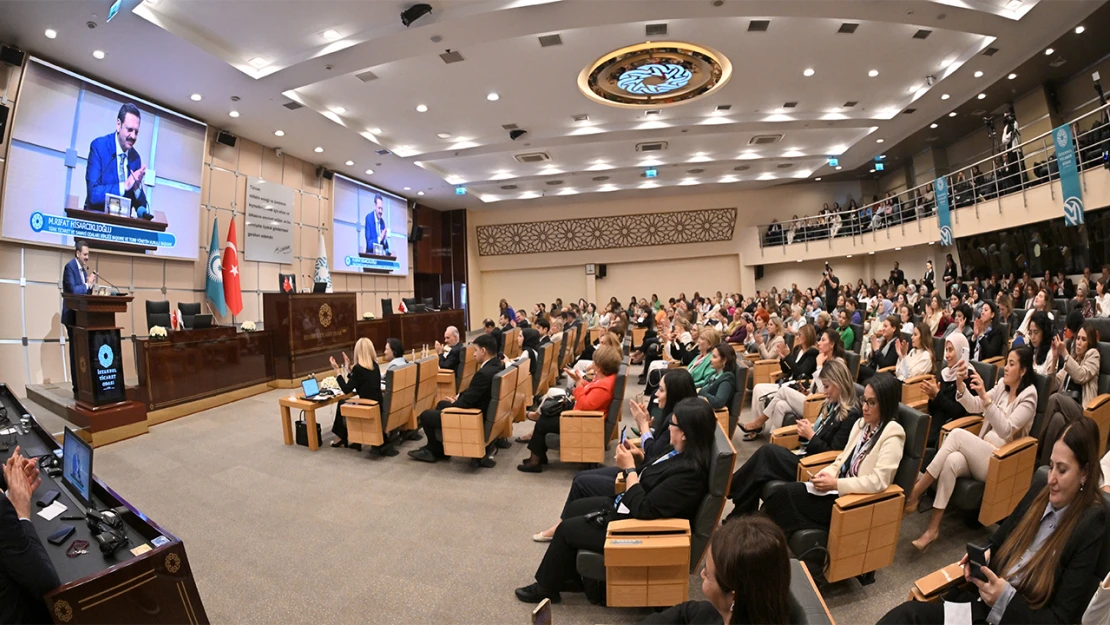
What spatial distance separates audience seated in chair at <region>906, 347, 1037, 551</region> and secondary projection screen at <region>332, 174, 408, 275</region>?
12.2m

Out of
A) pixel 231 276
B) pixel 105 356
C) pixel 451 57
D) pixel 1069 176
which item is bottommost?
pixel 105 356

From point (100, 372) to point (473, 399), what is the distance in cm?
420

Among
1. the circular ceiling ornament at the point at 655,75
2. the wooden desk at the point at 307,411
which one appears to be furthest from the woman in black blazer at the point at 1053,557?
the circular ceiling ornament at the point at 655,75

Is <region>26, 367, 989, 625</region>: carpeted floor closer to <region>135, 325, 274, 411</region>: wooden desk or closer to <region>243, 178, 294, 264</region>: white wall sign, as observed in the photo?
<region>135, 325, 274, 411</region>: wooden desk

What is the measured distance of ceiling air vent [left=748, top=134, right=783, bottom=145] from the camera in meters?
11.7

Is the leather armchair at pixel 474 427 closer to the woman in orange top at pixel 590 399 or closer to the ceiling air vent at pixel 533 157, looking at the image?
the woman in orange top at pixel 590 399

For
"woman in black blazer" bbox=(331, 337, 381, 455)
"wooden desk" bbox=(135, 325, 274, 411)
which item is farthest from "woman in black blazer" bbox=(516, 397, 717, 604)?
"wooden desk" bbox=(135, 325, 274, 411)

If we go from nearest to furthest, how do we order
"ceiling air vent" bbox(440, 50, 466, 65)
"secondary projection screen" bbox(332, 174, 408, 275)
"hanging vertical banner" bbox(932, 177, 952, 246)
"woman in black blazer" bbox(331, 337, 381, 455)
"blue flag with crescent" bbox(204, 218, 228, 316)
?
"woman in black blazer" bbox(331, 337, 381, 455) → "ceiling air vent" bbox(440, 50, 466, 65) → "blue flag with crescent" bbox(204, 218, 228, 316) → "hanging vertical banner" bbox(932, 177, 952, 246) → "secondary projection screen" bbox(332, 174, 408, 275)

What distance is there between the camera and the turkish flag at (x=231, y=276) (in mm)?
9172

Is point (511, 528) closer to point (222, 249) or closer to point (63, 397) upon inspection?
point (63, 397)

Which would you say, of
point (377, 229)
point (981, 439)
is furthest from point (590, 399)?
point (377, 229)

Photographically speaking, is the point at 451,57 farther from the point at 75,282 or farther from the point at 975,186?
the point at 975,186

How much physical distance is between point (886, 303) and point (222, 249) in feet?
39.8

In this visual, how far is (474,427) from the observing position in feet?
13.9
